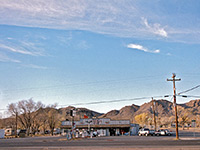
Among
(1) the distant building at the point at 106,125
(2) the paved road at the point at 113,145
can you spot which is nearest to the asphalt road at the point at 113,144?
(2) the paved road at the point at 113,145

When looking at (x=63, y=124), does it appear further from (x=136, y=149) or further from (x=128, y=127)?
(x=136, y=149)

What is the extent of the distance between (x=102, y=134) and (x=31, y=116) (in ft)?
130

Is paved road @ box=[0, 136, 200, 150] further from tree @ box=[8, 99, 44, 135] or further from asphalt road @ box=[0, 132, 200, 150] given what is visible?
tree @ box=[8, 99, 44, 135]

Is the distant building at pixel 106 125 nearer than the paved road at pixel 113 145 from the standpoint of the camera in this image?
No

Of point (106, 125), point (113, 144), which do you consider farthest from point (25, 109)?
point (113, 144)

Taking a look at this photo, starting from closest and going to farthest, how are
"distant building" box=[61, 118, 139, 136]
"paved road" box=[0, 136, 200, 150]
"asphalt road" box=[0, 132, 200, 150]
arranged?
"paved road" box=[0, 136, 200, 150]
"asphalt road" box=[0, 132, 200, 150]
"distant building" box=[61, 118, 139, 136]

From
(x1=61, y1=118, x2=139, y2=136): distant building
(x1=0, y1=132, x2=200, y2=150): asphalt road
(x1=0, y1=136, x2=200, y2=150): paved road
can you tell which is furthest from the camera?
(x1=61, y1=118, x2=139, y2=136): distant building

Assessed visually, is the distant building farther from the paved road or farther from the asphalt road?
the paved road

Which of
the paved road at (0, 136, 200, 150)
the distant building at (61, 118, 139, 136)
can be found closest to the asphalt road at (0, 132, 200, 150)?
the paved road at (0, 136, 200, 150)

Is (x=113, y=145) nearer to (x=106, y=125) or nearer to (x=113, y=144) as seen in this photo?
(x=113, y=144)

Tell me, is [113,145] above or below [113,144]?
above

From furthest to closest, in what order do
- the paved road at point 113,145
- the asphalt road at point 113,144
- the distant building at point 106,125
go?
the distant building at point 106,125
the asphalt road at point 113,144
the paved road at point 113,145

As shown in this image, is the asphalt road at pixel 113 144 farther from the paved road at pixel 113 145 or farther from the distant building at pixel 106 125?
the distant building at pixel 106 125

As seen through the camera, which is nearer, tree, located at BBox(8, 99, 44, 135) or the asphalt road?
the asphalt road
